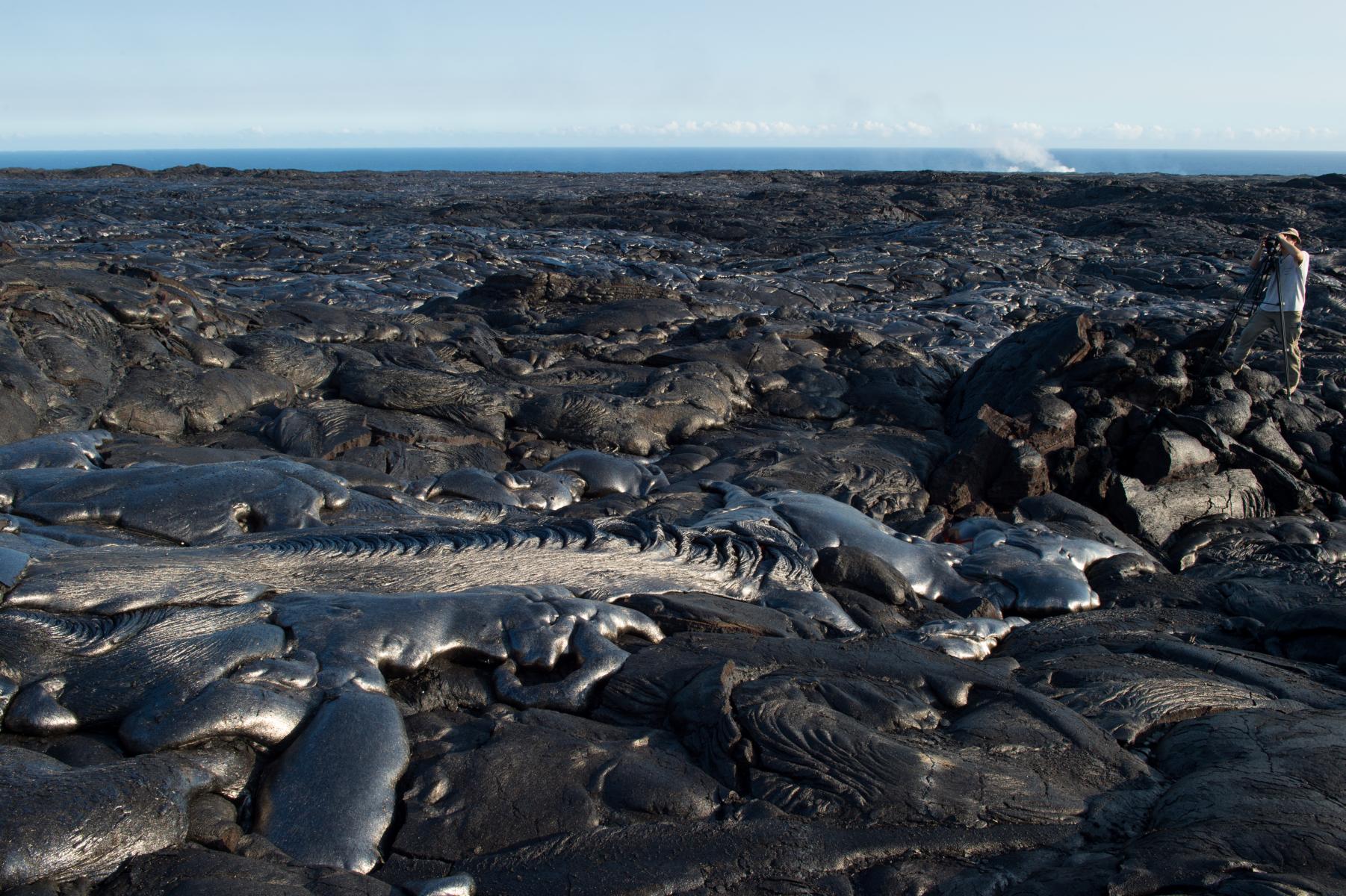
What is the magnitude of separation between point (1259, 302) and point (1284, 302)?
219mm

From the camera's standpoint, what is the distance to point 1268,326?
1005 cm

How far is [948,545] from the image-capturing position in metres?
6.56

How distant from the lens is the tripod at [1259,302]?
9320 mm

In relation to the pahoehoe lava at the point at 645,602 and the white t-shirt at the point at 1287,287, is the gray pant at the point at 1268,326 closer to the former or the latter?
the white t-shirt at the point at 1287,287

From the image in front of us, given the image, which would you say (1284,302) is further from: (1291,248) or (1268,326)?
(1291,248)

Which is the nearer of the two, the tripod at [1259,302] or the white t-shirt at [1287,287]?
the tripod at [1259,302]

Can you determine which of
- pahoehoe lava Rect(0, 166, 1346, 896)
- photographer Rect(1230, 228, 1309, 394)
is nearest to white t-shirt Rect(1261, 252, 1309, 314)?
photographer Rect(1230, 228, 1309, 394)

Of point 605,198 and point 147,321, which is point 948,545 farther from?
point 605,198

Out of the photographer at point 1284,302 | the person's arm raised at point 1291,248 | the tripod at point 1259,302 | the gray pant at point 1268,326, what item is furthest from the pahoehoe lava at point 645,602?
the person's arm raised at point 1291,248

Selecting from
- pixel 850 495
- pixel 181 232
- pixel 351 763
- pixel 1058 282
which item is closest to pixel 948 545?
pixel 850 495

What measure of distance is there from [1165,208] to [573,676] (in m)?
28.0

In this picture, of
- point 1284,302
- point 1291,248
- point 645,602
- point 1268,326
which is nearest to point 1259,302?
point 1284,302

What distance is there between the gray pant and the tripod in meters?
0.07

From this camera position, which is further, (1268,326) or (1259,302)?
(1268,326)
